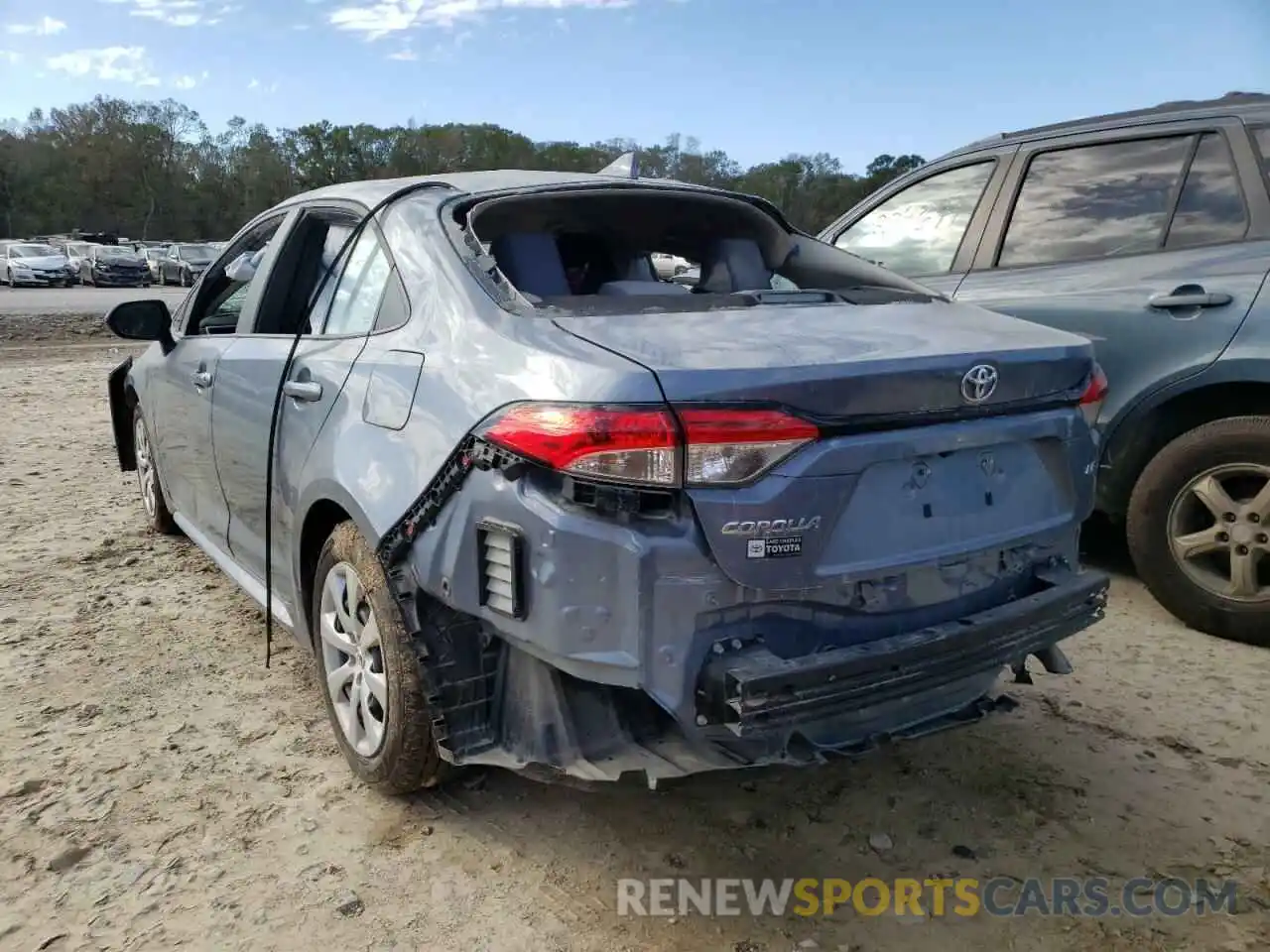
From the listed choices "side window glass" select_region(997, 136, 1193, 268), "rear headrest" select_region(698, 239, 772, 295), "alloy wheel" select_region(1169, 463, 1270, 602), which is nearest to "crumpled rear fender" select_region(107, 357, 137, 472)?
"rear headrest" select_region(698, 239, 772, 295)

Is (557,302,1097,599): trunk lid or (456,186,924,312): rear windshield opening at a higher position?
(456,186,924,312): rear windshield opening

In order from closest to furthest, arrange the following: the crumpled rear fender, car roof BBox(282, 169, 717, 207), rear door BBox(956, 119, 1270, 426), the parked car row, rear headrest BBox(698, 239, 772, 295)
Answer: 1. car roof BBox(282, 169, 717, 207)
2. rear headrest BBox(698, 239, 772, 295)
3. rear door BBox(956, 119, 1270, 426)
4. the crumpled rear fender
5. the parked car row

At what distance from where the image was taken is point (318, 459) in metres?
2.77

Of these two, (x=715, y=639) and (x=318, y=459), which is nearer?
(x=715, y=639)

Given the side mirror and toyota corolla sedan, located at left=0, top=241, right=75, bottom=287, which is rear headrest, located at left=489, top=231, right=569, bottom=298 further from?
toyota corolla sedan, located at left=0, top=241, right=75, bottom=287

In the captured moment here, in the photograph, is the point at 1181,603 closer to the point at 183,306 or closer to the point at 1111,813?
the point at 1111,813

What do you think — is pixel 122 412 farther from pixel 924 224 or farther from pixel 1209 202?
pixel 1209 202

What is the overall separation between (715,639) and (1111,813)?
4.76 ft

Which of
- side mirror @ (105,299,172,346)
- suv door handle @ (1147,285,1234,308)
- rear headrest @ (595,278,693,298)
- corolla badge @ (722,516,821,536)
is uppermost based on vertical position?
rear headrest @ (595,278,693,298)

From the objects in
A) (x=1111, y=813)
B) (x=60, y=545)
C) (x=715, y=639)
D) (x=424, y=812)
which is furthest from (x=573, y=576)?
(x=60, y=545)

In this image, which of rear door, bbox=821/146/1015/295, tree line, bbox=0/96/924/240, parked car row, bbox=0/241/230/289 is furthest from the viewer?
tree line, bbox=0/96/924/240

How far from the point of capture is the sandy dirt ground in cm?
227

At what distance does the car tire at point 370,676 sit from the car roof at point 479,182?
1.06 meters

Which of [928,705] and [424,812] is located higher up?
[928,705]
